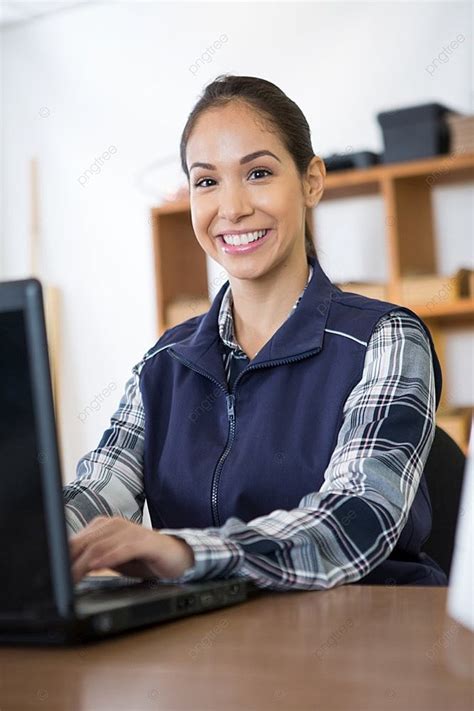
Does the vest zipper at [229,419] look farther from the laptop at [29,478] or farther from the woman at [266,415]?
the laptop at [29,478]

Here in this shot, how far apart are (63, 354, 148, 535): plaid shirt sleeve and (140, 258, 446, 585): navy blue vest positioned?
0.03 m

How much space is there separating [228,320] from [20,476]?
44.7 inches

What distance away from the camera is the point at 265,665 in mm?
828

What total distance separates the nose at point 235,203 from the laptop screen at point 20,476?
1129 mm

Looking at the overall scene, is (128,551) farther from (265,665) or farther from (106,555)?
(265,665)

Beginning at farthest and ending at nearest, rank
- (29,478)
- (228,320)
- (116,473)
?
(228,320) → (116,473) → (29,478)

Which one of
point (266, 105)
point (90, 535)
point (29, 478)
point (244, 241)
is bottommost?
point (90, 535)

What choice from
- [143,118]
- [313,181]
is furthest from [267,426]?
[143,118]

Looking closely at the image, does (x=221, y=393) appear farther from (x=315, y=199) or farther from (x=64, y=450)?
(x=64, y=450)

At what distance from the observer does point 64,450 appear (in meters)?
4.90

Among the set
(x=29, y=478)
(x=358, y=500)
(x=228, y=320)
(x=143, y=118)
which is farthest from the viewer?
(x=143, y=118)

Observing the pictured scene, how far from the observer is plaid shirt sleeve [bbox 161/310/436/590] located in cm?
118

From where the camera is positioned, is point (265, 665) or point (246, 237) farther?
point (246, 237)

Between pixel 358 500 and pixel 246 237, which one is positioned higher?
pixel 246 237
